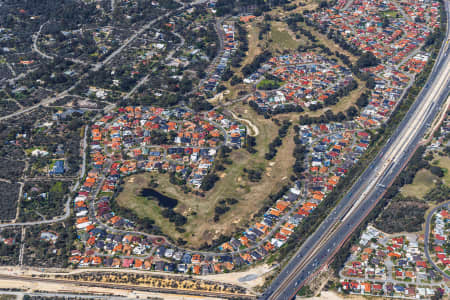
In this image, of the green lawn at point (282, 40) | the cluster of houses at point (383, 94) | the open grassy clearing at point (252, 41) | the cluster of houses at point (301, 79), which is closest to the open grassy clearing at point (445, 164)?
the cluster of houses at point (383, 94)

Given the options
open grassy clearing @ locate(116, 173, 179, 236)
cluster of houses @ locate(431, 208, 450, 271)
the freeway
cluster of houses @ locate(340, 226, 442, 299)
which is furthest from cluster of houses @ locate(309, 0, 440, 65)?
open grassy clearing @ locate(116, 173, 179, 236)

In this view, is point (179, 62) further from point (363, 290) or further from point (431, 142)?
point (363, 290)

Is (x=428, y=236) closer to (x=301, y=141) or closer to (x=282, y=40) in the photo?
(x=301, y=141)

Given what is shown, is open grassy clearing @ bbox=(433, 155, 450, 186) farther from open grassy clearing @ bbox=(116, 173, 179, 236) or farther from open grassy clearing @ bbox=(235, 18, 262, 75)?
open grassy clearing @ bbox=(235, 18, 262, 75)

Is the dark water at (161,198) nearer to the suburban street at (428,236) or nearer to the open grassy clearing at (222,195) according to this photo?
the open grassy clearing at (222,195)

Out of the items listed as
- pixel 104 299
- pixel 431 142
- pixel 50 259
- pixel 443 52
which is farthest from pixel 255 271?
pixel 443 52

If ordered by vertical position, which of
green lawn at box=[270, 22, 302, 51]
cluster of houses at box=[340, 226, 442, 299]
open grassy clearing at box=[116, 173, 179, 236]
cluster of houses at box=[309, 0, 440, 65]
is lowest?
open grassy clearing at box=[116, 173, 179, 236]
